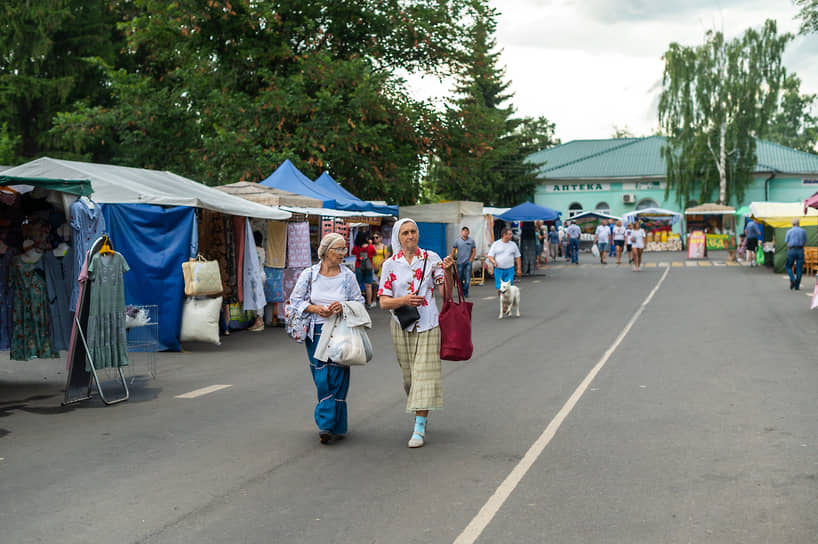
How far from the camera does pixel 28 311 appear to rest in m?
9.32

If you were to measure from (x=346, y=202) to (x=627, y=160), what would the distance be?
2091 inches

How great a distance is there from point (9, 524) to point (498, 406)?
15.0ft

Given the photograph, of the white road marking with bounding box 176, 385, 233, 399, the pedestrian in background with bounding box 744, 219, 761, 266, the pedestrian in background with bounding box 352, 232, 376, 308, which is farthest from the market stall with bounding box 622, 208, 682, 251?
the white road marking with bounding box 176, 385, 233, 399

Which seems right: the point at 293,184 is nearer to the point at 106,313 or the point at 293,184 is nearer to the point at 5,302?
the point at 5,302

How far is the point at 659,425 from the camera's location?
277 inches

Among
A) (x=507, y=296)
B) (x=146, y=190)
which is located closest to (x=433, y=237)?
(x=507, y=296)

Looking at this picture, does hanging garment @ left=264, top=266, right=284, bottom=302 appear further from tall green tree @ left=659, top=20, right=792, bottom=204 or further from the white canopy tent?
tall green tree @ left=659, top=20, right=792, bottom=204

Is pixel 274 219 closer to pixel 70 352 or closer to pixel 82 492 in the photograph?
pixel 70 352

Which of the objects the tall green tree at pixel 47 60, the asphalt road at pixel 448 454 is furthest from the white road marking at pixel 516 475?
the tall green tree at pixel 47 60

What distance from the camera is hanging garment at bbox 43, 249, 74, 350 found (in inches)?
371

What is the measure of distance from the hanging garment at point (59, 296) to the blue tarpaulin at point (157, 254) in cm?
293

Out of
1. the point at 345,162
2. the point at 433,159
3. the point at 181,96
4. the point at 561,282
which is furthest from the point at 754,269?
the point at 181,96

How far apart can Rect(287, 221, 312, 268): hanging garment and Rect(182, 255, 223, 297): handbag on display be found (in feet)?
11.1

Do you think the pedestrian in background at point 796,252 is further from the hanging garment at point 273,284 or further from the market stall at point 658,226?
the market stall at point 658,226
